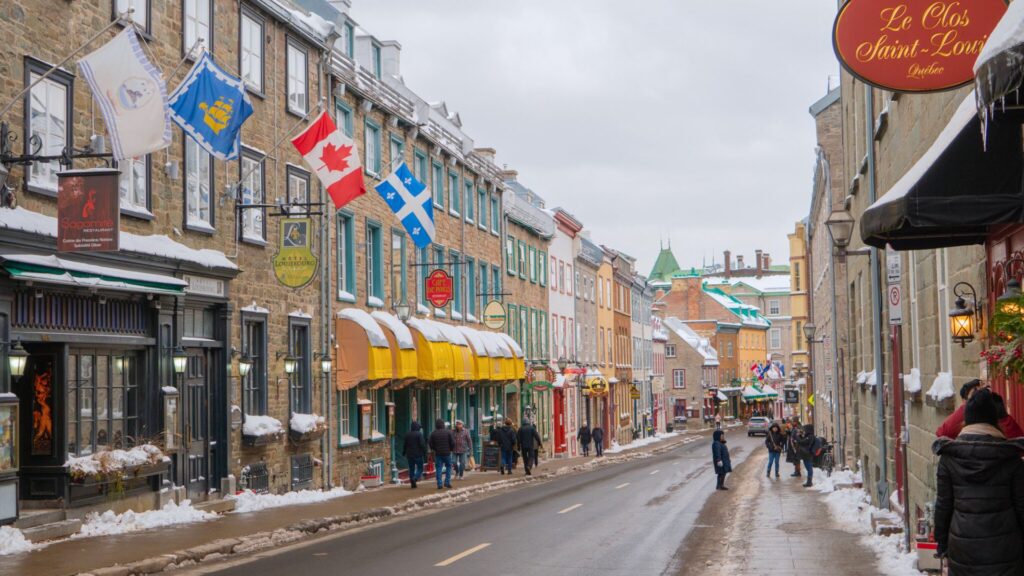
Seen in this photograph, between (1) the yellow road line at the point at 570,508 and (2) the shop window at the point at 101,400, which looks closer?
(2) the shop window at the point at 101,400

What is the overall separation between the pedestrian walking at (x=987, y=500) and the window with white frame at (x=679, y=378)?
10565 cm

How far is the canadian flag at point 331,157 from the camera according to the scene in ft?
71.1

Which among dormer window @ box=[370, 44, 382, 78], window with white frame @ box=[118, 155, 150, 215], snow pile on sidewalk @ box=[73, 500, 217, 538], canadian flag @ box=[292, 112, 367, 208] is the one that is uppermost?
dormer window @ box=[370, 44, 382, 78]

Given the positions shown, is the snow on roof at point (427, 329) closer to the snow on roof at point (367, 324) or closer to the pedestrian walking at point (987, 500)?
the snow on roof at point (367, 324)

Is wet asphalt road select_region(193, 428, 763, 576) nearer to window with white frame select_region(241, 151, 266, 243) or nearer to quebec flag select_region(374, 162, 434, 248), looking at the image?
quebec flag select_region(374, 162, 434, 248)

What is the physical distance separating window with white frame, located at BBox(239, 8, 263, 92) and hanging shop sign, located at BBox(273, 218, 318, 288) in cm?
323

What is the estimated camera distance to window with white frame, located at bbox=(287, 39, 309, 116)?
26.2 m

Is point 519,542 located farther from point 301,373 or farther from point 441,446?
point 441,446

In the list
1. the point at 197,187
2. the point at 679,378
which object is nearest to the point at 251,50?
the point at 197,187

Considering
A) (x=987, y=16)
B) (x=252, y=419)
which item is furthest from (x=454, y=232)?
(x=987, y=16)

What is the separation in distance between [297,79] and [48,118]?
9.83 m

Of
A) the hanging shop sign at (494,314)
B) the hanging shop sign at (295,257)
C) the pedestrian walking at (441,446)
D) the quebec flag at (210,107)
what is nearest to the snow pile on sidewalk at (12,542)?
the quebec flag at (210,107)

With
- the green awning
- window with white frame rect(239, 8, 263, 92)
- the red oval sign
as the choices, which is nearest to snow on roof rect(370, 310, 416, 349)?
window with white frame rect(239, 8, 263, 92)

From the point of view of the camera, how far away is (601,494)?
27.8 m
